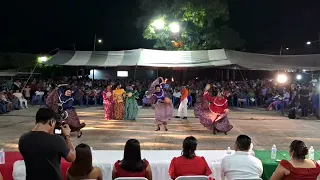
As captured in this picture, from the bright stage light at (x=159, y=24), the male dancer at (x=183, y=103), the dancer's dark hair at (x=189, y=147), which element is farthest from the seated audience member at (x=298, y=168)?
the bright stage light at (x=159, y=24)

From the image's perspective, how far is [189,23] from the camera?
1025 inches

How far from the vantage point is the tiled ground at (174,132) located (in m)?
8.91

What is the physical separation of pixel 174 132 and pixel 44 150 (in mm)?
8111

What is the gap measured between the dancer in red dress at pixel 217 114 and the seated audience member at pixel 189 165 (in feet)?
21.2

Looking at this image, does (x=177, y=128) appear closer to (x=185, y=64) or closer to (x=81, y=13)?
(x=185, y=64)

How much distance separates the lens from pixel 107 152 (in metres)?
5.12

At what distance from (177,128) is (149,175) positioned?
26.5ft

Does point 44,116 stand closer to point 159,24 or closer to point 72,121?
point 72,121

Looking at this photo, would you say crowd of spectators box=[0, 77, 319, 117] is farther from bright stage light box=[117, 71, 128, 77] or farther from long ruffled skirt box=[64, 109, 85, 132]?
long ruffled skirt box=[64, 109, 85, 132]

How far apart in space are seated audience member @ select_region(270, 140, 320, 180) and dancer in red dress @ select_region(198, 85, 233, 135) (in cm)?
668

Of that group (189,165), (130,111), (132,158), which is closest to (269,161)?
(189,165)

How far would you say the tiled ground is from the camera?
8914 millimetres

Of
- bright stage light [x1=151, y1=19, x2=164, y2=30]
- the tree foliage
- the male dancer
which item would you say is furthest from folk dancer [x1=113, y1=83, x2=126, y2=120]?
the tree foliage

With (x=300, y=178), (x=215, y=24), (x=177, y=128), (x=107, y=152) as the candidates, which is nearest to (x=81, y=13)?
(x=215, y=24)
